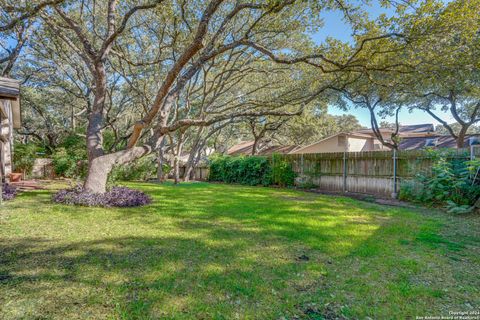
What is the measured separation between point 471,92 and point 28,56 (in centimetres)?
2191

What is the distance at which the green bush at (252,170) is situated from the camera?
13188 millimetres

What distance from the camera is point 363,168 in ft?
34.3

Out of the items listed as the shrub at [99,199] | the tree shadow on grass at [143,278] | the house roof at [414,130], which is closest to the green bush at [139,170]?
the shrub at [99,199]

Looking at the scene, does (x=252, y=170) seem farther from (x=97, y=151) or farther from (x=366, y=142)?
(x=366, y=142)

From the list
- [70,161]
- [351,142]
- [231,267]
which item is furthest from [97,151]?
[351,142]

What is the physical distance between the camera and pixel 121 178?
16.6m

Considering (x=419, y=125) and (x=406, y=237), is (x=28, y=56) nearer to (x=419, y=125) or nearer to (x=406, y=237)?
(x=406, y=237)

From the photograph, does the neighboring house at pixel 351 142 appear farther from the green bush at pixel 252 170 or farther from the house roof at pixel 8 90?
the house roof at pixel 8 90

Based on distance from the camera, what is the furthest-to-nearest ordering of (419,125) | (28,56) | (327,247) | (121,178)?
(419,125)
(121,178)
(28,56)
(327,247)

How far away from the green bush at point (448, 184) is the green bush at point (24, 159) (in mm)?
19302

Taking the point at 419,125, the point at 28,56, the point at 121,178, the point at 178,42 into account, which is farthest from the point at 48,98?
the point at 419,125

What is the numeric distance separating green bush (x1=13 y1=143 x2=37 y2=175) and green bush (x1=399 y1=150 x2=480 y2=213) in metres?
19.3

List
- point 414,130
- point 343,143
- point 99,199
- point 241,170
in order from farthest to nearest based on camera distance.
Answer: point 414,130, point 343,143, point 241,170, point 99,199

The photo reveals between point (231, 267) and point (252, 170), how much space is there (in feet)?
38.2
